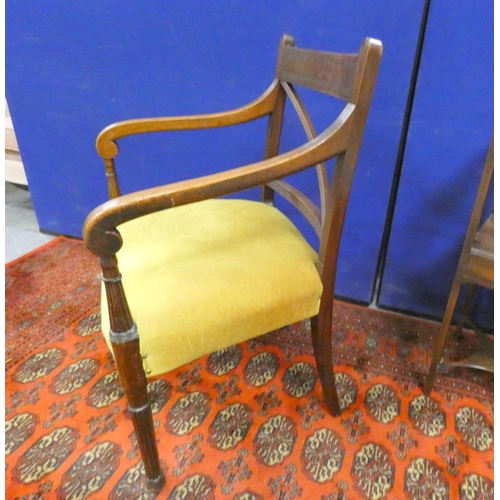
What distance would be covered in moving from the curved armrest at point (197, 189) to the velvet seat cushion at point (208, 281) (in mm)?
179

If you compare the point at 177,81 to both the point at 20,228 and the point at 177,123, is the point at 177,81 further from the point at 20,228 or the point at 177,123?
the point at 20,228

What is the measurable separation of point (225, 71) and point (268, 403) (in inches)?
41.8

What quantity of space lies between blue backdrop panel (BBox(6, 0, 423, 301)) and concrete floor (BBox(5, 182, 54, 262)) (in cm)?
32

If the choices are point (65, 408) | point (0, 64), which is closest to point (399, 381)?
point (65, 408)

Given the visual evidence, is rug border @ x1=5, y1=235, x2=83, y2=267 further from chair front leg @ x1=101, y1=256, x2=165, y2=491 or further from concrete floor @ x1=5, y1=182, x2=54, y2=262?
chair front leg @ x1=101, y1=256, x2=165, y2=491

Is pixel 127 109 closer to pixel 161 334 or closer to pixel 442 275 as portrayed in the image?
pixel 161 334

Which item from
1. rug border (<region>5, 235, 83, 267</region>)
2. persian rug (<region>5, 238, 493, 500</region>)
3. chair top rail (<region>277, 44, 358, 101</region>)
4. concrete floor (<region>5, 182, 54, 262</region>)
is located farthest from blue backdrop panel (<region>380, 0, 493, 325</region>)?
concrete floor (<region>5, 182, 54, 262</region>)

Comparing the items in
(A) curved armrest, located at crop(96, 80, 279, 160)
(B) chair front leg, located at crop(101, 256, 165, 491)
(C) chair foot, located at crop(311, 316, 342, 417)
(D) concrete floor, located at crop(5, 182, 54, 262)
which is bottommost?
(D) concrete floor, located at crop(5, 182, 54, 262)

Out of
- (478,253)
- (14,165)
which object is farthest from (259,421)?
(14,165)

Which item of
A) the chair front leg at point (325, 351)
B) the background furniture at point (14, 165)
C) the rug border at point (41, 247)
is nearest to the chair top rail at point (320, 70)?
the chair front leg at point (325, 351)

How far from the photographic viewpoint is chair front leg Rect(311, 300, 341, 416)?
3.14 ft

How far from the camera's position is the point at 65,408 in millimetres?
1138

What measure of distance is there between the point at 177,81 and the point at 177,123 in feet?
1.47

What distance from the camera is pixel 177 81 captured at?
4.61 feet
